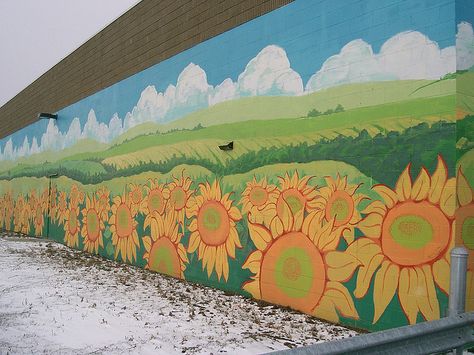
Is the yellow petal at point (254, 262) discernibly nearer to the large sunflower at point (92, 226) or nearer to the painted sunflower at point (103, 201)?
the painted sunflower at point (103, 201)

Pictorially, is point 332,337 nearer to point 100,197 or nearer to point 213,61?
point 213,61

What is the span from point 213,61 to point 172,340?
6.19m

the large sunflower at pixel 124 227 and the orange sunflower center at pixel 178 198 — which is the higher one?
the orange sunflower center at pixel 178 198

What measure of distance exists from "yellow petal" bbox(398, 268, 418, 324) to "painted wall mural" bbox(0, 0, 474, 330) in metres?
0.02

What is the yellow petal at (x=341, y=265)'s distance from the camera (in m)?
6.57

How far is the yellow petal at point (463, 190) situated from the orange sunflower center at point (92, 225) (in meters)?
11.8

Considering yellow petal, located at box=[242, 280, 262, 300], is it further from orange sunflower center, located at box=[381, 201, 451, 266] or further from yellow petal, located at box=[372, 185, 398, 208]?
yellow petal, located at box=[372, 185, 398, 208]

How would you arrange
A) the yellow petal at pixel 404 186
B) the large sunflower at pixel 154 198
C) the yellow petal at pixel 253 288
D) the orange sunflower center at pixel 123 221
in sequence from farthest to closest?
the orange sunflower center at pixel 123 221 < the large sunflower at pixel 154 198 < the yellow petal at pixel 253 288 < the yellow petal at pixel 404 186

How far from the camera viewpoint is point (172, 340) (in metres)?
5.81

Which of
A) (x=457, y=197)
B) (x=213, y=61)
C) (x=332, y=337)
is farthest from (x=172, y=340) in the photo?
(x=213, y=61)

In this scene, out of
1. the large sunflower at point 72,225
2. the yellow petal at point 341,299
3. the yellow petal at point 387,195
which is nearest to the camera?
the yellow petal at point 387,195

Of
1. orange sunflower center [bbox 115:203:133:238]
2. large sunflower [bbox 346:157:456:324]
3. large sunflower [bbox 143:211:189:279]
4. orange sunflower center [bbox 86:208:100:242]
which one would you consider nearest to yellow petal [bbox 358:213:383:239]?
large sunflower [bbox 346:157:456:324]

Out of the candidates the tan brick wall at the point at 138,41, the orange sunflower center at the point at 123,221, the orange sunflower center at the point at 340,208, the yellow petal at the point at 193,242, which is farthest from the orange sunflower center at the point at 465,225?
the orange sunflower center at the point at 123,221

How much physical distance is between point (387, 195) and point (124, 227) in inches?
346
